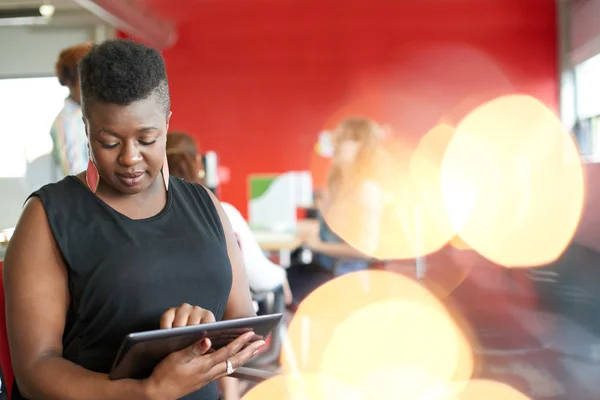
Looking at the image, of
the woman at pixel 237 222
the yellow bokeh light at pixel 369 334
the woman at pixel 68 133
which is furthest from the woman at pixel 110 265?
the yellow bokeh light at pixel 369 334

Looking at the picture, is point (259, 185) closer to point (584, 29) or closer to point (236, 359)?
point (236, 359)

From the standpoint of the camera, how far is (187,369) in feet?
3.46

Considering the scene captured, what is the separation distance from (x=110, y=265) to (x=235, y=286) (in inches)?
11.7

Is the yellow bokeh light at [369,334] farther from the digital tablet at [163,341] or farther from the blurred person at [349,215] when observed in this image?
the digital tablet at [163,341]

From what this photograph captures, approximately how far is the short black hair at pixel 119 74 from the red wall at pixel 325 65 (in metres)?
6.61

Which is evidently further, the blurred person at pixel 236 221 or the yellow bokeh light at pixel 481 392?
the yellow bokeh light at pixel 481 392

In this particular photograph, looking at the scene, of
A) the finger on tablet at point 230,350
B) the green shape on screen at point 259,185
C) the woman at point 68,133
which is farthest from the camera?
the green shape on screen at point 259,185

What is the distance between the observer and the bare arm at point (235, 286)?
1.31 meters

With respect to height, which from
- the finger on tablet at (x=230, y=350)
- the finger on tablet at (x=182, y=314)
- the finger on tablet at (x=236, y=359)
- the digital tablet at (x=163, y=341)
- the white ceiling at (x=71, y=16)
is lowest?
the finger on tablet at (x=236, y=359)

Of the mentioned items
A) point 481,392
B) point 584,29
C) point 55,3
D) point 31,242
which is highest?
point 55,3

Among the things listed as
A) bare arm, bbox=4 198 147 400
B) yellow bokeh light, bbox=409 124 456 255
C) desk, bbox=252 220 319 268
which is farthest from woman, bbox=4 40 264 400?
yellow bokeh light, bbox=409 124 456 255

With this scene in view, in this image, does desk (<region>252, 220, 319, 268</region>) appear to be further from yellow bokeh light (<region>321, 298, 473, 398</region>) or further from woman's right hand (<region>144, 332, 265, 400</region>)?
woman's right hand (<region>144, 332, 265, 400</region>)

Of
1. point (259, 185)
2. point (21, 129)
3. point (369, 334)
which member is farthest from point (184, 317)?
point (21, 129)

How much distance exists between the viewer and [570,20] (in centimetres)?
741
